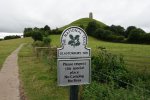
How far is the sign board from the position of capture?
262 inches

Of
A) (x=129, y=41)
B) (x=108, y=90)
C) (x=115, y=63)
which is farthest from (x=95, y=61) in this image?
(x=129, y=41)

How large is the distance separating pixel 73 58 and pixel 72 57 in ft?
0.09

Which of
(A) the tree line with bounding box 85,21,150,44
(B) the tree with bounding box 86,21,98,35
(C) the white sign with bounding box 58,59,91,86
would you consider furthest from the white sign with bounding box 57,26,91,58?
(B) the tree with bounding box 86,21,98,35

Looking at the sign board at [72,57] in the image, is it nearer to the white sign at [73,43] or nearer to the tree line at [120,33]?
the white sign at [73,43]

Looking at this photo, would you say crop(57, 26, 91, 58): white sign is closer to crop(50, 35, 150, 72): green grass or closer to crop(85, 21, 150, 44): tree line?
crop(50, 35, 150, 72): green grass

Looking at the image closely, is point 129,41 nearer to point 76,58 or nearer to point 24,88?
point 24,88

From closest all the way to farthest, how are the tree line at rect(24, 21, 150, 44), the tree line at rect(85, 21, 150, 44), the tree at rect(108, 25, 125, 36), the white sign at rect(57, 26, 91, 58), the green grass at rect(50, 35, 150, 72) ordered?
the white sign at rect(57, 26, 91, 58) → the green grass at rect(50, 35, 150, 72) → the tree line at rect(24, 21, 150, 44) → the tree line at rect(85, 21, 150, 44) → the tree at rect(108, 25, 125, 36)

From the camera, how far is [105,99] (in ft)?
29.8

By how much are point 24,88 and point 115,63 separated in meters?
3.38

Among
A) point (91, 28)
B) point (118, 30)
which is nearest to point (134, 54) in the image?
point (118, 30)

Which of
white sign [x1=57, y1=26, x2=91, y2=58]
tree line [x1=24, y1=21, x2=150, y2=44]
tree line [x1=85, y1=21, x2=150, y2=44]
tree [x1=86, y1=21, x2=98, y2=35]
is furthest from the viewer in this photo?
tree [x1=86, y1=21, x2=98, y2=35]

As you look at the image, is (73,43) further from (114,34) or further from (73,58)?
(114,34)

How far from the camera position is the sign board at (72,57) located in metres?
6.64

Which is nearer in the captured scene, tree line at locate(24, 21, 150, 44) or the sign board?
the sign board
